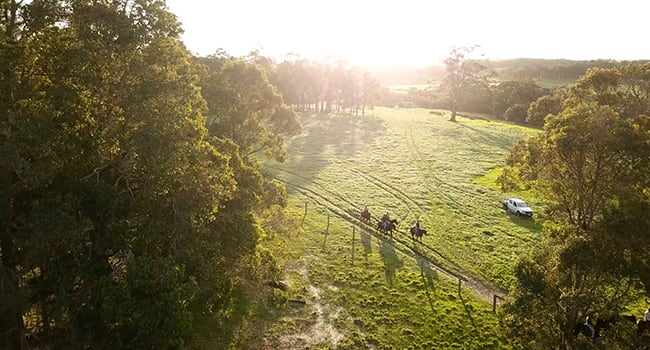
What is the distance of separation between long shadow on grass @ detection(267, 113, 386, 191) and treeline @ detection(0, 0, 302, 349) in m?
34.7

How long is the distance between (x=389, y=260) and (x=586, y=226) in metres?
16.9

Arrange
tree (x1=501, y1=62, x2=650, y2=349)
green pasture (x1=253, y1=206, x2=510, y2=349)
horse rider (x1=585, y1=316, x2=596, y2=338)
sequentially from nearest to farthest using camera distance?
1. tree (x1=501, y1=62, x2=650, y2=349)
2. horse rider (x1=585, y1=316, x2=596, y2=338)
3. green pasture (x1=253, y1=206, x2=510, y2=349)

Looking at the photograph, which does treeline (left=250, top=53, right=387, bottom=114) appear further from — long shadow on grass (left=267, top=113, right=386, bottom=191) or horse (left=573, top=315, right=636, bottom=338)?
horse (left=573, top=315, right=636, bottom=338)

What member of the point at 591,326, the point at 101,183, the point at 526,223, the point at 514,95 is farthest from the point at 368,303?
the point at 514,95

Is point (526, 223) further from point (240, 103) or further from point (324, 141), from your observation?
point (324, 141)

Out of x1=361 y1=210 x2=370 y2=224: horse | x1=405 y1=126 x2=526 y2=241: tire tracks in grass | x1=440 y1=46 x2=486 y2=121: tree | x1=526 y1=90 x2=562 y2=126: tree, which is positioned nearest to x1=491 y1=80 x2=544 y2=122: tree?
x1=440 y1=46 x2=486 y2=121: tree

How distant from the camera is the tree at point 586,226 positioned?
15.7 metres

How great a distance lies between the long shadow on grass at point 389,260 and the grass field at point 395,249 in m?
0.09

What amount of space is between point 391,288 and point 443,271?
564 centimetres

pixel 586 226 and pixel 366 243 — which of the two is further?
pixel 366 243

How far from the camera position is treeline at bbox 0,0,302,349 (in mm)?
13562

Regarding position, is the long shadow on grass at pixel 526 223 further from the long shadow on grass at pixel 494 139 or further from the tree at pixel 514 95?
the tree at pixel 514 95

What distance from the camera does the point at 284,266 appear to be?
30.6 metres

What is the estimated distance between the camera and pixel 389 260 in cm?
3272
